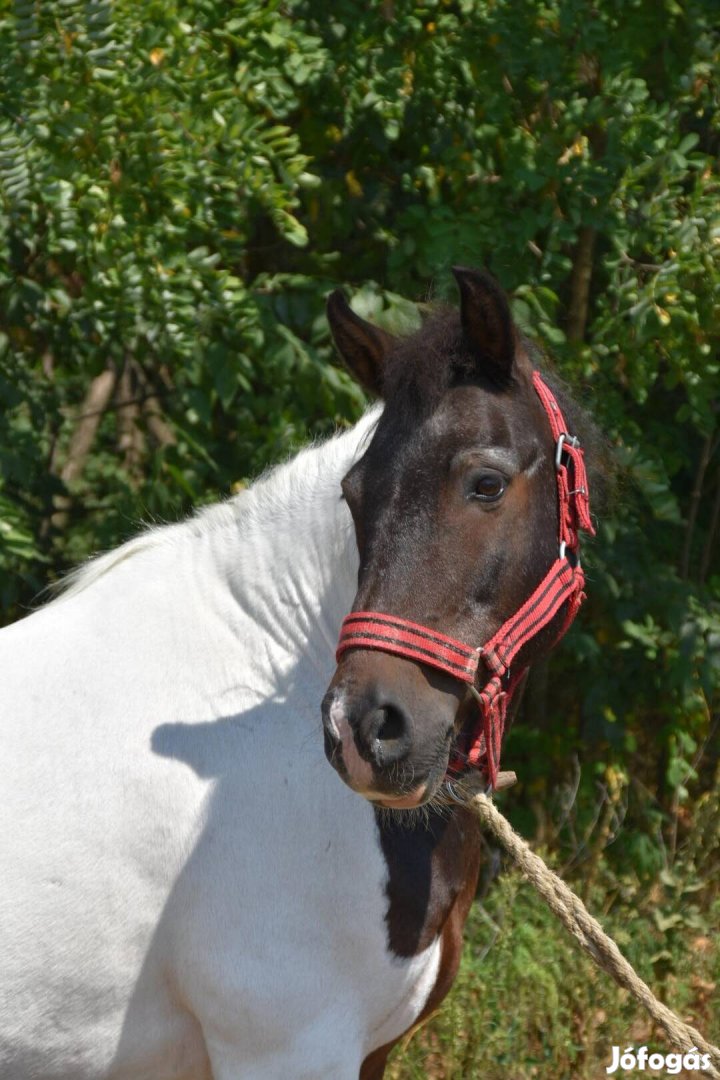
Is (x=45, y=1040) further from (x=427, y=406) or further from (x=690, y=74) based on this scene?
(x=690, y=74)

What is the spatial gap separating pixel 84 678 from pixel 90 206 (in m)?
1.72

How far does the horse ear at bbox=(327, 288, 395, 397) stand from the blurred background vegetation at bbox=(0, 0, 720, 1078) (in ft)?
4.03

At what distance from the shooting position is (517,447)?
6.88ft

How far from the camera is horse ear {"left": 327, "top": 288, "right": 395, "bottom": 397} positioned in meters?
2.33

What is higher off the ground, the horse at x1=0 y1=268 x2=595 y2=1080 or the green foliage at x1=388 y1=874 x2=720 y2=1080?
the horse at x1=0 y1=268 x2=595 y2=1080

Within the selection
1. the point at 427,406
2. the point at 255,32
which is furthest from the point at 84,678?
the point at 255,32

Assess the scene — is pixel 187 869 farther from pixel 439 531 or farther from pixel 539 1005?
pixel 539 1005

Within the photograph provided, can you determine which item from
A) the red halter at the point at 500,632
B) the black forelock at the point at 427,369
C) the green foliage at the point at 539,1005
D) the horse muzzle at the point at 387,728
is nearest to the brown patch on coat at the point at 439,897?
the red halter at the point at 500,632

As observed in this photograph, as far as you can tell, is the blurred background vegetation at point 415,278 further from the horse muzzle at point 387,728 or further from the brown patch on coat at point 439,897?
the horse muzzle at point 387,728

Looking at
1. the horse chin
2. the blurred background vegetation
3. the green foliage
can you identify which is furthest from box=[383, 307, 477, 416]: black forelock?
the green foliage

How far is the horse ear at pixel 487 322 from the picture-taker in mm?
2053

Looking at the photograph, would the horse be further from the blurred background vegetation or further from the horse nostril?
the blurred background vegetation

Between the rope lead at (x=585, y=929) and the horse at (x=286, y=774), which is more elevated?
the horse at (x=286, y=774)

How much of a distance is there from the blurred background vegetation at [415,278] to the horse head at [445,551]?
147 centimetres
